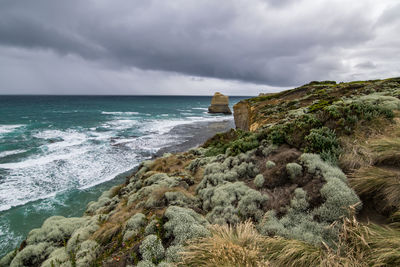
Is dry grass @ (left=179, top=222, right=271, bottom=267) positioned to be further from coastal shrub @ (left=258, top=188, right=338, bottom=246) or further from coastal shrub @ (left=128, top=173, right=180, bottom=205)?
coastal shrub @ (left=128, top=173, right=180, bottom=205)

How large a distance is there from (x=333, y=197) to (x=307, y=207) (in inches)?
25.9

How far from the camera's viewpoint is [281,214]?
194 inches

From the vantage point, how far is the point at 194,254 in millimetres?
3412

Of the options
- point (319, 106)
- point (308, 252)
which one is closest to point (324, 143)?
point (308, 252)

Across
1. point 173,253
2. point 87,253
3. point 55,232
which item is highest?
point 173,253

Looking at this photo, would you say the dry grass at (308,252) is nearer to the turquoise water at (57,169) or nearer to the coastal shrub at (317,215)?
the coastal shrub at (317,215)

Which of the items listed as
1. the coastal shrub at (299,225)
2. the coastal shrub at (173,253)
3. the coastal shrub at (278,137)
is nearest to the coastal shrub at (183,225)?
the coastal shrub at (173,253)

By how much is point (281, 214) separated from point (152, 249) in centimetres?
338

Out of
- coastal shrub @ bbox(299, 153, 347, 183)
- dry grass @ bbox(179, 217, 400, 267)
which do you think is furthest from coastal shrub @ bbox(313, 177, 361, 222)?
dry grass @ bbox(179, 217, 400, 267)

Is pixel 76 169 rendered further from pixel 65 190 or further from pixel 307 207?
pixel 307 207

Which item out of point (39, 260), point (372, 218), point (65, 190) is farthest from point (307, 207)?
point (65, 190)

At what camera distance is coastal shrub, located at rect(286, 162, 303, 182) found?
19.3ft

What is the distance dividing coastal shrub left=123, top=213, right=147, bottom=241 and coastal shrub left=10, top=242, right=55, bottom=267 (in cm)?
304

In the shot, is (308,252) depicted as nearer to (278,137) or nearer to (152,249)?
(152,249)
